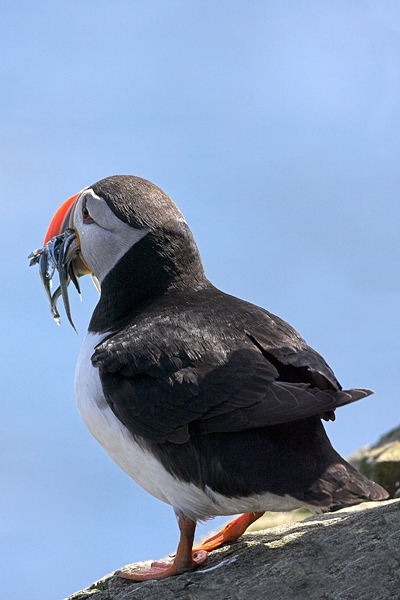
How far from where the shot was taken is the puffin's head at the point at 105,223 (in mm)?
5660

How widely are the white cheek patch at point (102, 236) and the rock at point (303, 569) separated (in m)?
2.14

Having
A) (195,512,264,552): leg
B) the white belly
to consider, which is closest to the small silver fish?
the white belly

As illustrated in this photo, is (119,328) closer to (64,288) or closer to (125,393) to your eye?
(125,393)

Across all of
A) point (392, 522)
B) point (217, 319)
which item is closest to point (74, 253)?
point (217, 319)

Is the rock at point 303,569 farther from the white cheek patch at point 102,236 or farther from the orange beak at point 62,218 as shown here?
the orange beak at point 62,218

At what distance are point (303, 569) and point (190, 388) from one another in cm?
125

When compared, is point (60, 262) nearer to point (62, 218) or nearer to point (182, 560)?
point (62, 218)

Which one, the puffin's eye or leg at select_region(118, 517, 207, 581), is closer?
leg at select_region(118, 517, 207, 581)

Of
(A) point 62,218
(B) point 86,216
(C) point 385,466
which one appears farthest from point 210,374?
(C) point 385,466

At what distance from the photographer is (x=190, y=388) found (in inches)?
182

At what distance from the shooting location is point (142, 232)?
222 inches

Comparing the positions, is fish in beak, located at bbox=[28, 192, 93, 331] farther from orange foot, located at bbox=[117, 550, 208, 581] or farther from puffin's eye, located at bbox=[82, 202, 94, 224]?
orange foot, located at bbox=[117, 550, 208, 581]

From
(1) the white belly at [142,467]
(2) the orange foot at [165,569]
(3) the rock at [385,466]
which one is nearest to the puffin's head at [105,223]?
(1) the white belly at [142,467]

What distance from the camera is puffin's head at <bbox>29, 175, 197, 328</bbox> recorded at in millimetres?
5660
